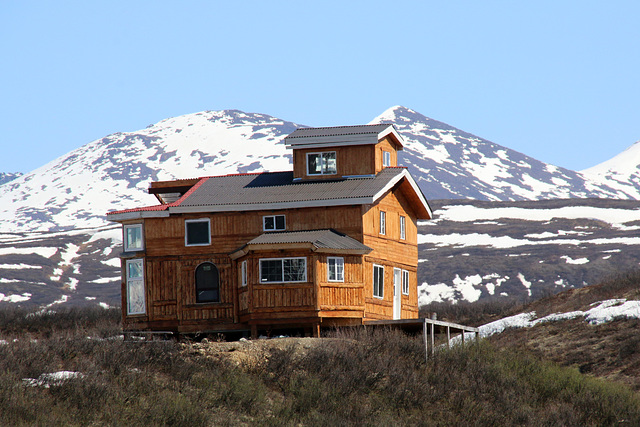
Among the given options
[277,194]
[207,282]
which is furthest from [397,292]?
[207,282]

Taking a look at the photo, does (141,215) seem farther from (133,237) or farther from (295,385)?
(295,385)

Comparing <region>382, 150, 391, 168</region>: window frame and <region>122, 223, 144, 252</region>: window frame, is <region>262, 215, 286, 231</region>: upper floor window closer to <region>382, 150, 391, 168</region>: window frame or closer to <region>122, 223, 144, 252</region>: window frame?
<region>122, 223, 144, 252</region>: window frame

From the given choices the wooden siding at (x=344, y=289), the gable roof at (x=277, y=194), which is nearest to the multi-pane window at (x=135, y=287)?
the gable roof at (x=277, y=194)

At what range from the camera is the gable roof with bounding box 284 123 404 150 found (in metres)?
39.2

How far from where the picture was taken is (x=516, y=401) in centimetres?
3067

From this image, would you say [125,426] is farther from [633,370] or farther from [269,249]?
[633,370]

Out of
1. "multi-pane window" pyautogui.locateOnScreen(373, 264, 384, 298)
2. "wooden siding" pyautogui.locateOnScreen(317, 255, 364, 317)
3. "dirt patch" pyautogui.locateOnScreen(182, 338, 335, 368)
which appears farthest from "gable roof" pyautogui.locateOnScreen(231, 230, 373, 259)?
"dirt patch" pyautogui.locateOnScreen(182, 338, 335, 368)

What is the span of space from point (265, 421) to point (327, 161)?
56.9 feet

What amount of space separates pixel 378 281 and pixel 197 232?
744 centimetres

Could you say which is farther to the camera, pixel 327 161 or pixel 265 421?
pixel 327 161

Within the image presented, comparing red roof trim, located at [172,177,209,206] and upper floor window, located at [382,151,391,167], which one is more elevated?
upper floor window, located at [382,151,391,167]

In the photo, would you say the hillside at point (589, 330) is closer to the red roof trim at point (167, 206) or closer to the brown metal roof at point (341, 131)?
the brown metal roof at point (341, 131)

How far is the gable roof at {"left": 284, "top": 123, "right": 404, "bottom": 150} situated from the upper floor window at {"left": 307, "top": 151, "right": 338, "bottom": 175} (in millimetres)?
523

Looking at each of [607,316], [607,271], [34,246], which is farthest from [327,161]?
[34,246]
